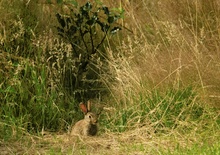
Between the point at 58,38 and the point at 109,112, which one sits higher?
the point at 58,38

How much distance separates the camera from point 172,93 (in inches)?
240

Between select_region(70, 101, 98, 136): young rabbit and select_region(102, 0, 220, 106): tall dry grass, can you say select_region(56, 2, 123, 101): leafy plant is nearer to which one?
select_region(102, 0, 220, 106): tall dry grass

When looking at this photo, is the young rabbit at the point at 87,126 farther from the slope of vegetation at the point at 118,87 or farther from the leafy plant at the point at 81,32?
the leafy plant at the point at 81,32

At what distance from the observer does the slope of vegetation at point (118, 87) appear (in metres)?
5.63

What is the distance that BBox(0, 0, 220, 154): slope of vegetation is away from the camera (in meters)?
5.63

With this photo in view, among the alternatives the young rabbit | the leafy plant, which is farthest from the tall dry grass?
the young rabbit

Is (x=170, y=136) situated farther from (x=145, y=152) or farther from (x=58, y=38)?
(x=58, y=38)

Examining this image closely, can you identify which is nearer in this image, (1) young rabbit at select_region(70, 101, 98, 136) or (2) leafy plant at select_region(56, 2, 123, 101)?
(1) young rabbit at select_region(70, 101, 98, 136)

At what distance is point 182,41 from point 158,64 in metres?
0.33

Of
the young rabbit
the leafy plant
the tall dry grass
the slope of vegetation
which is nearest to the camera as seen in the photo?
the slope of vegetation

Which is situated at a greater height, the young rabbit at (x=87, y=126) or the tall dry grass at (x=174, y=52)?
the tall dry grass at (x=174, y=52)

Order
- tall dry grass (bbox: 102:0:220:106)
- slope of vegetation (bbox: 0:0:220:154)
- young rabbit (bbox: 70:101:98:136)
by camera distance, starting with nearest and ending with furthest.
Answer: slope of vegetation (bbox: 0:0:220:154)
young rabbit (bbox: 70:101:98:136)
tall dry grass (bbox: 102:0:220:106)

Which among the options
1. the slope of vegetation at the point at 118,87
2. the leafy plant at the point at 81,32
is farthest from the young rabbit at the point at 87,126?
the leafy plant at the point at 81,32

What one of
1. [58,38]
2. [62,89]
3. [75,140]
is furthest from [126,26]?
[75,140]
